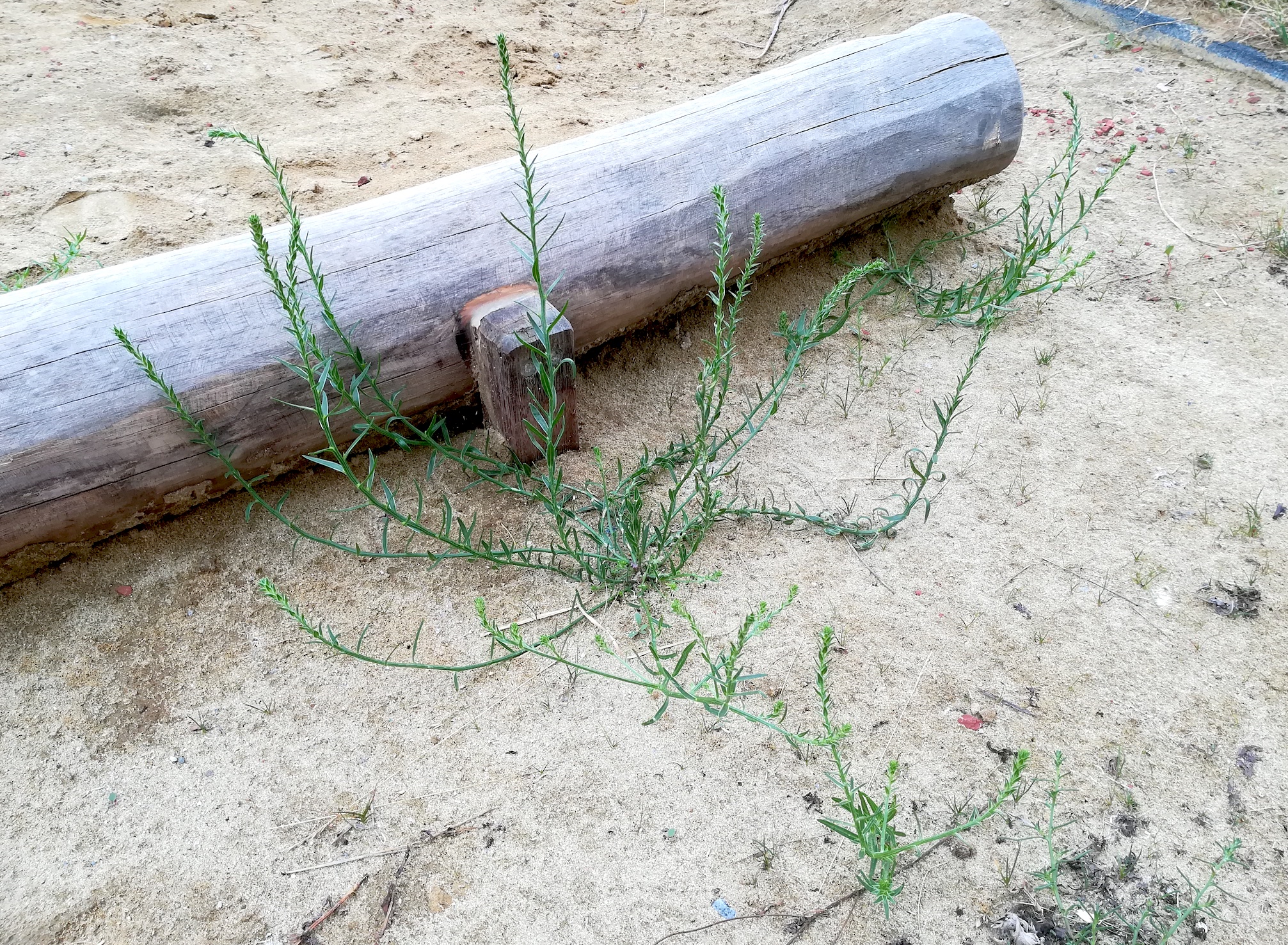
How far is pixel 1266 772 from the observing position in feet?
5.77

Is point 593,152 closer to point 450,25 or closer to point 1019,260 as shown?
point 1019,260

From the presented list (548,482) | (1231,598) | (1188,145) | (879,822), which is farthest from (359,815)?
(1188,145)

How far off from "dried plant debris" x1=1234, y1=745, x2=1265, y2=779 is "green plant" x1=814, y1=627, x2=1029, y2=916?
43cm

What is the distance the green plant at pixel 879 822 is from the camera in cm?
145

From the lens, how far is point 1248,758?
1.79 m

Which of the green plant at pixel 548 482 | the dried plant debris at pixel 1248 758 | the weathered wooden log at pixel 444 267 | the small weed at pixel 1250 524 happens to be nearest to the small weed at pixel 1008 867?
the dried plant debris at pixel 1248 758

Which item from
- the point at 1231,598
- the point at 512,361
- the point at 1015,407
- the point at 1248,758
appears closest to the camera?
the point at 1248,758

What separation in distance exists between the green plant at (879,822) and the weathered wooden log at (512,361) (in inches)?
41.4

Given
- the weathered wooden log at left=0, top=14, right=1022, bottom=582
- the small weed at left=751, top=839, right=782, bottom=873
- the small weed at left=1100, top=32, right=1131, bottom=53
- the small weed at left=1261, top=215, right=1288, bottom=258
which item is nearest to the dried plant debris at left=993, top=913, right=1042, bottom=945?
the small weed at left=751, top=839, right=782, bottom=873

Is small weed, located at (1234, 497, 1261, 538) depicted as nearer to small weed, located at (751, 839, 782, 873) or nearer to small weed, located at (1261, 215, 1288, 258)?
small weed, located at (1261, 215, 1288, 258)

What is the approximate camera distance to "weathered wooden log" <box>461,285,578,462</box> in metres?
2.21

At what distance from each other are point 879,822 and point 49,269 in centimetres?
326

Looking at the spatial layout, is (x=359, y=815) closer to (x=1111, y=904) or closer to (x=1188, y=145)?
(x=1111, y=904)

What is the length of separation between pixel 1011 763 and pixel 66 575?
226 centimetres
